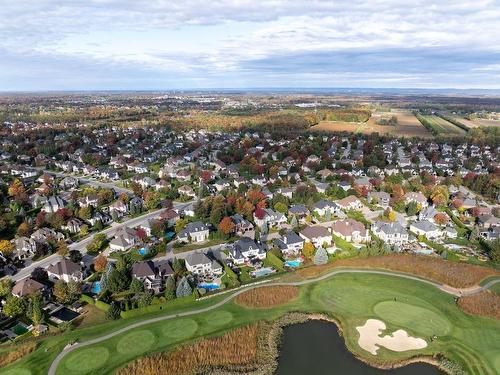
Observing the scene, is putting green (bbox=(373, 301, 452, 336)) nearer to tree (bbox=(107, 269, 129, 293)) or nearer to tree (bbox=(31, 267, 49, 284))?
tree (bbox=(107, 269, 129, 293))

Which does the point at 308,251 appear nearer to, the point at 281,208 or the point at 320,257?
the point at 320,257

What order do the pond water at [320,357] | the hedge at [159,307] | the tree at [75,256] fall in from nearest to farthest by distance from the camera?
the pond water at [320,357], the hedge at [159,307], the tree at [75,256]

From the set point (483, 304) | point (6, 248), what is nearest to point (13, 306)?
point (6, 248)

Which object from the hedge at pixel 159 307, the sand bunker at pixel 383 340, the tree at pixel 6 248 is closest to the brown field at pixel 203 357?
the hedge at pixel 159 307

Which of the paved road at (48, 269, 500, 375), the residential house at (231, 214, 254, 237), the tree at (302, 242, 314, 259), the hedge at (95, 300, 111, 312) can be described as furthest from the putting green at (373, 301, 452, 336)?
the hedge at (95, 300, 111, 312)

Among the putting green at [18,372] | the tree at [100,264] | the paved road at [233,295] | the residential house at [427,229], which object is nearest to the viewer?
the putting green at [18,372]

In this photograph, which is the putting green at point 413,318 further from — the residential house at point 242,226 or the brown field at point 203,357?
the residential house at point 242,226
